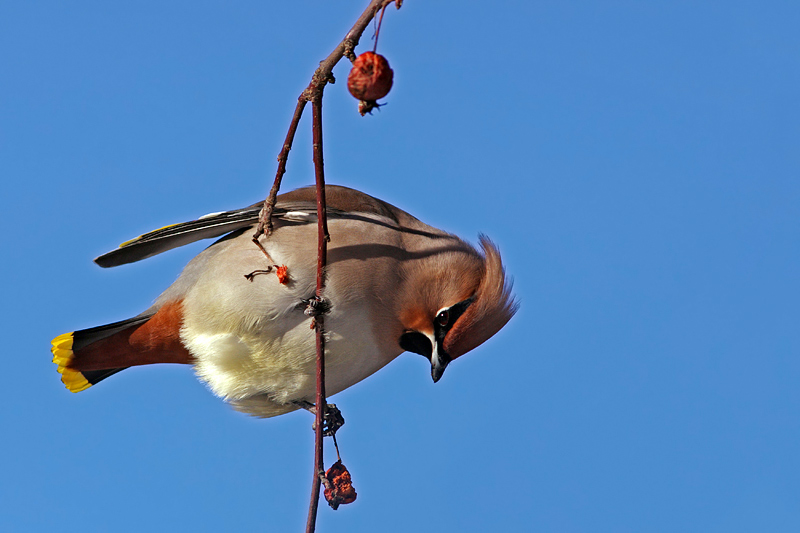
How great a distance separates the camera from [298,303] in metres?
3.30

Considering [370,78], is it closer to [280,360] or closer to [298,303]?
[298,303]

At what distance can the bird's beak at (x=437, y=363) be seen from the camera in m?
3.45

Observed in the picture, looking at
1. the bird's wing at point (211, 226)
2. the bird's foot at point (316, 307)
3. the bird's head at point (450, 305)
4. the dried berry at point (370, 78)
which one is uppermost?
the bird's wing at point (211, 226)

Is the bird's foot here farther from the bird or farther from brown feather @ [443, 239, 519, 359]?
brown feather @ [443, 239, 519, 359]

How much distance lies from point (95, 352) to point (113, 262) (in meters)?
0.43

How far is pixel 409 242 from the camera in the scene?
358cm

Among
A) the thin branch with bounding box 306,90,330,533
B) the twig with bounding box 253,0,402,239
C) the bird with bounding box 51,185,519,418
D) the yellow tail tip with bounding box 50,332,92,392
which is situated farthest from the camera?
the yellow tail tip with bounding box 50,332,92,392

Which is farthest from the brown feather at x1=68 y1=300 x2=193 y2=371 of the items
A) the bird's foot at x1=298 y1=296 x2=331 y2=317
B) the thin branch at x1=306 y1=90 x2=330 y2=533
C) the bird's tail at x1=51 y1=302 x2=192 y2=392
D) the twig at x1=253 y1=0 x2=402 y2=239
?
the twig at x1=253 y1=0 x2=402 y2=239

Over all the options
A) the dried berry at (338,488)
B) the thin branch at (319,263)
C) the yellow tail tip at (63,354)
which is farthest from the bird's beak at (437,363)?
the yellow tail tip at (63,354)

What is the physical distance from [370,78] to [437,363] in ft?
5.60

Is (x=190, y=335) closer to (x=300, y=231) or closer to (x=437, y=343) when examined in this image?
(x=300, y=231)

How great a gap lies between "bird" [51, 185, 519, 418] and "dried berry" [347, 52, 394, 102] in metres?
1.32

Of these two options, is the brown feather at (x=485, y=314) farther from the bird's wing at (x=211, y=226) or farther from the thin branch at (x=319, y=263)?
the thin branch at (x=319, y=263)

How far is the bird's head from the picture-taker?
3.46m
